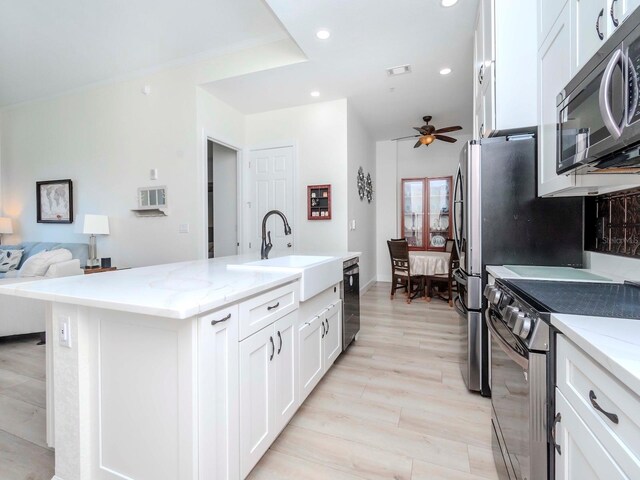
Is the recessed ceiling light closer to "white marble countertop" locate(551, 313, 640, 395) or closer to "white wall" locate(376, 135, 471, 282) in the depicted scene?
"white wall" locate(376, 135, 471, 282)

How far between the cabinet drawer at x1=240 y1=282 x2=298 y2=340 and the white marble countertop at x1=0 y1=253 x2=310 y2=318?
5cm

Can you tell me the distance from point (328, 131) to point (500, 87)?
2.54 m

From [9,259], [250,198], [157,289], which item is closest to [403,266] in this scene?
[250,198]

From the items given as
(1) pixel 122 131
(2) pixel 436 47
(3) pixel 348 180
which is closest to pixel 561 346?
(2) pixel 436 47

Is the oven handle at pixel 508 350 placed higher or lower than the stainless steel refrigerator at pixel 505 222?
lower

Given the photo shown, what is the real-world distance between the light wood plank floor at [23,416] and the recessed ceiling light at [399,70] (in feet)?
13.5

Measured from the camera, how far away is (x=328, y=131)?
4.18 meters

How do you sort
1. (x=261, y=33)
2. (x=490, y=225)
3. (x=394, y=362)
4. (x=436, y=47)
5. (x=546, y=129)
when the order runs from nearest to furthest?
(x=546, y=129)
(x=490, y=225)
(x=394, y=362)
(x=436, y=47)
(x=261, y=33)

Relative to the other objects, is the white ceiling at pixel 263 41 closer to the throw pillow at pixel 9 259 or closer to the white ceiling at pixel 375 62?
the white ceiling at pixel 375 62

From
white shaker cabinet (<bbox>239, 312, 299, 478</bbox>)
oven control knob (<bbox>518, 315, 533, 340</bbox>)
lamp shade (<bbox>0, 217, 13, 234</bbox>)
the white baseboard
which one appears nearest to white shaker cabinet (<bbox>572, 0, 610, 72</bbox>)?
oven control knob (<bbox>518, 315, 533, 340</bbox>)

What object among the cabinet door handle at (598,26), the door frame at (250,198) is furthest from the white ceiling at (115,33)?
the cabinet door handle at (598,26)

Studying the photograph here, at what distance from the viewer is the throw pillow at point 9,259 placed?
416 cm

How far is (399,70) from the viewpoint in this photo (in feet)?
10.8

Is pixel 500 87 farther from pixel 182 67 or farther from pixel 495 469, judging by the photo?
pixel 182 67
